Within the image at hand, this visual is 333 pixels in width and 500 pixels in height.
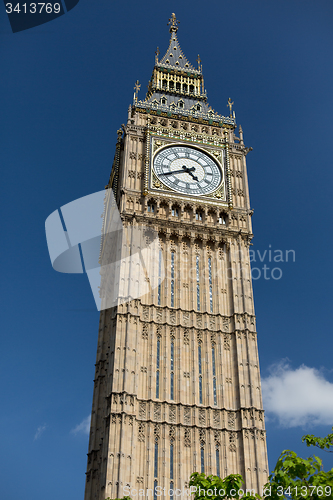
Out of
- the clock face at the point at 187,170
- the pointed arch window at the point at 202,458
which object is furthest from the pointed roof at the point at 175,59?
the pointed arch window at the point at 202,458

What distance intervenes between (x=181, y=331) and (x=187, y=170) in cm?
1561

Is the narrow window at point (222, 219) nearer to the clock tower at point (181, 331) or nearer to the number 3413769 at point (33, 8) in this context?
the clock tower at point (181, 331)

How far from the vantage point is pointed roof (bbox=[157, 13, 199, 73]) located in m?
68.5

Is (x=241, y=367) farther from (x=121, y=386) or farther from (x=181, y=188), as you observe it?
(x=181, y=188)

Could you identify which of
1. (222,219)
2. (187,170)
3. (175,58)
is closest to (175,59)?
(175,58)

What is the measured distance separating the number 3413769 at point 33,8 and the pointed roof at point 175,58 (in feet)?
145

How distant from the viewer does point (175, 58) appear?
70.6 meters

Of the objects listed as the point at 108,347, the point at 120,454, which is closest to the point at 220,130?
the point at 108,347

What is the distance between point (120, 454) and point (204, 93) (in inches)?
1641

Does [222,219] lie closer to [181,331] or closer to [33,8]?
[181,331]

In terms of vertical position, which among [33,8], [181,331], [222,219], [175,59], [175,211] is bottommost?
[181,331]

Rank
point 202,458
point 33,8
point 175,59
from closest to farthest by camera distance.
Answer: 1. point 33,8
2. point 202,458
3. point 175,59

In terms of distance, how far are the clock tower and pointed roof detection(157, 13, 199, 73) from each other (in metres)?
11.2

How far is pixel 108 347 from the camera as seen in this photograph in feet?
154
